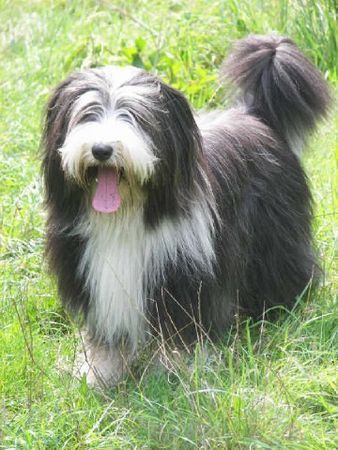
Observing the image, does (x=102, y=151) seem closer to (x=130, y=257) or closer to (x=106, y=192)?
(x=106, y=192)

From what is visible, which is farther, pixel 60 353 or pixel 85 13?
pixel 85 13

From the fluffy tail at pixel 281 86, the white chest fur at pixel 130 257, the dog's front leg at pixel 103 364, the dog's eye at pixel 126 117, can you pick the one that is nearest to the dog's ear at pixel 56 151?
the white chest fur at pixel 130 257

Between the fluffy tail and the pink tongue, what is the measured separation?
46.7 inches

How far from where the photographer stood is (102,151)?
3391 mm

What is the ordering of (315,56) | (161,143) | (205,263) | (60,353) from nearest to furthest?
(161,143) → (205,263) → (60,353) → (315,56)

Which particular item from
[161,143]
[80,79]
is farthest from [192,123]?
[80,79]

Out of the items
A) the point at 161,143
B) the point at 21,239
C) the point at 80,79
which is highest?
the point at 80,79

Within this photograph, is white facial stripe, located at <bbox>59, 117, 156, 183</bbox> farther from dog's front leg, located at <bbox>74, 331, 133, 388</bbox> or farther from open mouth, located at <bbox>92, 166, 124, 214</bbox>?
dog's front leg, located at <bbox>74, 331, 133, 388</bbox>

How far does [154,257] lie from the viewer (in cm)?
382

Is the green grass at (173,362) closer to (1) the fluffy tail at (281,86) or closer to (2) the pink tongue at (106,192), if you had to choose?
(1) the fluffy tail at (281,86)

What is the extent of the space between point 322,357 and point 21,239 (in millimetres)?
1763

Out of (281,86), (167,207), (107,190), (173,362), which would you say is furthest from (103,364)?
(281,86)

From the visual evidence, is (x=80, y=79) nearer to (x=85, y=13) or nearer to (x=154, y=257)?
(x=154, y=257)

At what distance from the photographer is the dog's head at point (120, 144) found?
3.46 metres
